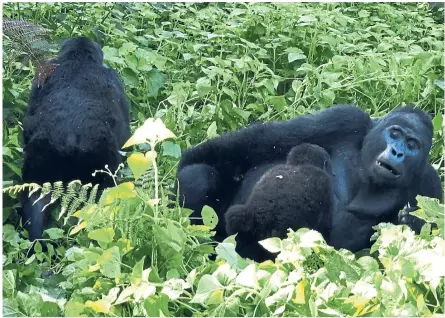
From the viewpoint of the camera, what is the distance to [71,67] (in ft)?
15.7

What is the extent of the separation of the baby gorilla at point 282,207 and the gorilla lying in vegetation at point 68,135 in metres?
0.81

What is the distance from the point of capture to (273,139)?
14.7 ft

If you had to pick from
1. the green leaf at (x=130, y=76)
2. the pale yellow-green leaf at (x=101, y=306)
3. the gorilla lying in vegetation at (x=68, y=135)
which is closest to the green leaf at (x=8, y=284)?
the pale yellow-green leaf at (x=101, y=306)

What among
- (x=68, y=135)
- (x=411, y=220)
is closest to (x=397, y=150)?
(x=411, y=220)

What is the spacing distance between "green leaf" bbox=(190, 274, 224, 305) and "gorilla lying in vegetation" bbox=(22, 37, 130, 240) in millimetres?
1826

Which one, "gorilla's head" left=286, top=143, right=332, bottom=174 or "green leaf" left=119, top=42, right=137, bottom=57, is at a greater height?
"gorilla's head" left=286, top=143, right=332, bottom=174

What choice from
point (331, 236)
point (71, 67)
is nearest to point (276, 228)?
point (331, 236)

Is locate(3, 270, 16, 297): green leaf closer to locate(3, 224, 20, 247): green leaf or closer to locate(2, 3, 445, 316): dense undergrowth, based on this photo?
locate(2, 3, 445, 316): dense undergrowth

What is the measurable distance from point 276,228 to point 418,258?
1152 millimetres

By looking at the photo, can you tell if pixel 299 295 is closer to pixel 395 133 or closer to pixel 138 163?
pixel 138 163

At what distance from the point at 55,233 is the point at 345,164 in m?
1.31

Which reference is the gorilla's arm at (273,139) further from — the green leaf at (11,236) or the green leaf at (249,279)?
the green leaf at (249,279)

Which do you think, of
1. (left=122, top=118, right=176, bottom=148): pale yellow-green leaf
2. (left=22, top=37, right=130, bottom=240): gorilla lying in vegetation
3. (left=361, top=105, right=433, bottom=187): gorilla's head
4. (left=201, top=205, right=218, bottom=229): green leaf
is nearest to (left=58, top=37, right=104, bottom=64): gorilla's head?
(left=22, top=37, right=130, bottom=240): gorilla lying in vegetation

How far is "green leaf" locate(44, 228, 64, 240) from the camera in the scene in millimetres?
4141
